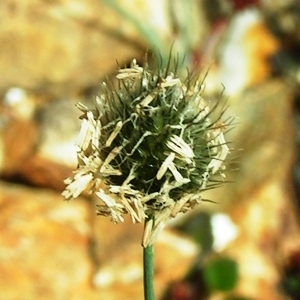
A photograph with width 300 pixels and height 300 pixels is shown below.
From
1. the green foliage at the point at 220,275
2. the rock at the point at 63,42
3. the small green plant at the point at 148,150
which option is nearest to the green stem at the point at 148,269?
the small green plant at the point at 148,150

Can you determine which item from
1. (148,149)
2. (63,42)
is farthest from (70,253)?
(148,149)

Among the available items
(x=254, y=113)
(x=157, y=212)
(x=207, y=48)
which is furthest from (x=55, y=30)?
(x=157, y=212)

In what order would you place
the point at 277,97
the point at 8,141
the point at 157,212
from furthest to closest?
the point at 277,97 → the point at 8,141 → the point at 157,212

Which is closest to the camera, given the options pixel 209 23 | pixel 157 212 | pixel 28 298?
pixel 157 212

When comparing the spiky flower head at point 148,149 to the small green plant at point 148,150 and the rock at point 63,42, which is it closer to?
the small green plant at point 148,150

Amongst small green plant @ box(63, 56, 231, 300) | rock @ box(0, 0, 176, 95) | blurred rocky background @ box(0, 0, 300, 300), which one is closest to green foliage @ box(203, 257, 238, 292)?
blurred rocky background @ box(0, 0, 300, 300)

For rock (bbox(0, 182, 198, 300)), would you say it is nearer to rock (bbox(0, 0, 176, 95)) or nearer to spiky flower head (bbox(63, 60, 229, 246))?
rock (bbox(0, 0, 176, 95))

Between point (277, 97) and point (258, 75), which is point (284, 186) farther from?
point (258, 75)
